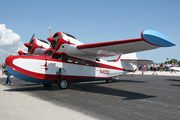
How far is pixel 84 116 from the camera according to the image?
3805 mm

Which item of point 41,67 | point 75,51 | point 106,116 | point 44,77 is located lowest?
point 106,116

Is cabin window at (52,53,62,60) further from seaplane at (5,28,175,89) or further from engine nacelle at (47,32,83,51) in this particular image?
engine nacelle at (47,32,83,51)

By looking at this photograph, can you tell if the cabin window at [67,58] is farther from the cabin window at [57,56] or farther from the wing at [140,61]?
the wing at [140,61]

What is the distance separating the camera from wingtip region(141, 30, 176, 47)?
16.7 feet

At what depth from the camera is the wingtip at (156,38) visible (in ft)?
16.7

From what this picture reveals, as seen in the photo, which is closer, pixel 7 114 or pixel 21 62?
pixel 7 114

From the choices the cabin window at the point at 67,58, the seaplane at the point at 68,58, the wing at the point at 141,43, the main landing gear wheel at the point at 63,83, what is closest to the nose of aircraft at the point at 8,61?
the seaplane at the point at 68,58

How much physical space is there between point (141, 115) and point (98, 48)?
16.3ft

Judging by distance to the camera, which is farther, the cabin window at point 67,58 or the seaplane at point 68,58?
the cabin window at point 67,58

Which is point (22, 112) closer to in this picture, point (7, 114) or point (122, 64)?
point (7, 114)

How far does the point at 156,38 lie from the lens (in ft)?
16.9

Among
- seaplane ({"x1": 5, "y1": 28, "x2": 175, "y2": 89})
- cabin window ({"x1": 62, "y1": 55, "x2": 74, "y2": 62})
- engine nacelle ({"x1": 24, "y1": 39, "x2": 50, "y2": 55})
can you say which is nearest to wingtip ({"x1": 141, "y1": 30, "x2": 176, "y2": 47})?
seaplane ({"x1": 5, "y1": 28, "x2": 175, "y2": 89})

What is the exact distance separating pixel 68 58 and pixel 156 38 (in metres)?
5.80

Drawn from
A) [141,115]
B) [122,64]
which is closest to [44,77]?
[141,115]
